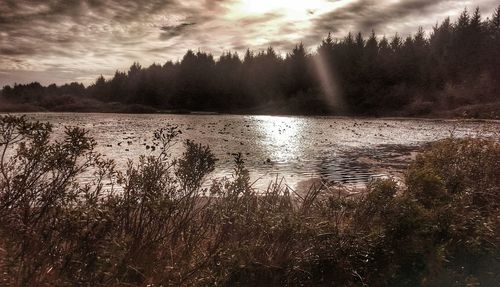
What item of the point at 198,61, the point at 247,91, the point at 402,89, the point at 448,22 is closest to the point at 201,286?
the point at 402,89

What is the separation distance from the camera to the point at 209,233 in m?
6.63

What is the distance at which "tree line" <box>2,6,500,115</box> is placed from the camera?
3647 inches

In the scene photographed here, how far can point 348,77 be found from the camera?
364 ft

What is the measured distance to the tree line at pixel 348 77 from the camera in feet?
304

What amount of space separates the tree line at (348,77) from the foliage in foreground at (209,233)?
83403mm

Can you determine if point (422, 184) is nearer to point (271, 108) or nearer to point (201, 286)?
point (201, 286)

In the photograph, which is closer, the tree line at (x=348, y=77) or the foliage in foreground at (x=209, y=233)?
the foliage in foreground at (x=209, y=233)

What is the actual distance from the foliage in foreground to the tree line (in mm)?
83403

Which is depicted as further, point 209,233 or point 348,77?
point 348,77

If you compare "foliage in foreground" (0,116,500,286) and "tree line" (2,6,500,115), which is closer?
"foliage in foreground" (0,116,500,286)

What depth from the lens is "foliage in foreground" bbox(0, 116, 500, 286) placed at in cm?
473

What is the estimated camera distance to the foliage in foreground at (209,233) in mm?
4734

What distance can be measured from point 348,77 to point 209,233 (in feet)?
359

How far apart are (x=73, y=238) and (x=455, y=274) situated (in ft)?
17.8
